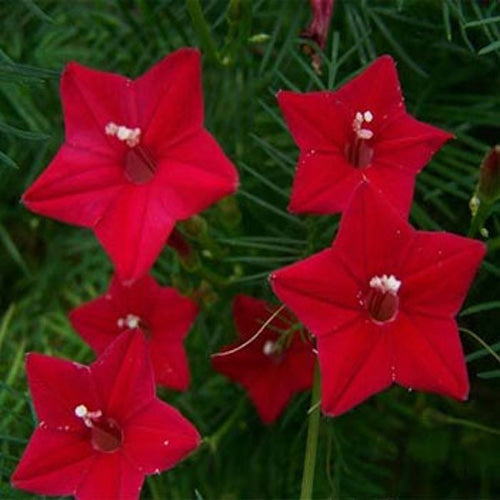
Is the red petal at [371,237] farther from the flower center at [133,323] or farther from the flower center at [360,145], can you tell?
the flower center at [133,323]

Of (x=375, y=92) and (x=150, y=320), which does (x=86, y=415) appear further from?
(x=375, y=92)

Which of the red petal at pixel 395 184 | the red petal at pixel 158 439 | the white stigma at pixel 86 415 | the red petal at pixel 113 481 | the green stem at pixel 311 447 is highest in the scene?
the red petal at pixel 395 184

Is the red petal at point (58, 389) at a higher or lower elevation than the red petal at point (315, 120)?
lower

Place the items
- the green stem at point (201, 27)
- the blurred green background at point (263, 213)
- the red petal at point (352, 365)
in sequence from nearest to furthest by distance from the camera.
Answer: the red petal at point (352, 365)
the green stem at point (201, 27)
the blurred green background at point (263, 213)

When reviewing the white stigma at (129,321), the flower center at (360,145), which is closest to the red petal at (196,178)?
the flower center at (360,145)

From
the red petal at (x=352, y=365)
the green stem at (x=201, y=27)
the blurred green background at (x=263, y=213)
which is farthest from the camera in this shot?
the blurred green background at (x=263, y=213)

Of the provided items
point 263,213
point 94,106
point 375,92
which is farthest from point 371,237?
point 263,213

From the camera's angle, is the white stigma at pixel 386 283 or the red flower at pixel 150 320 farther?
the red flower at pixel 150 320

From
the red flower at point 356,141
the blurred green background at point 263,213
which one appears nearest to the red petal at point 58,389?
the blurred green background at point 263,213
